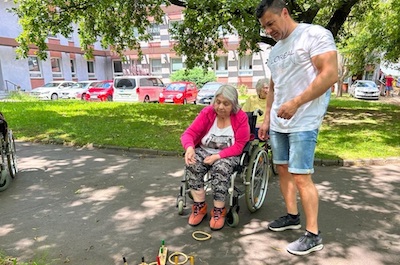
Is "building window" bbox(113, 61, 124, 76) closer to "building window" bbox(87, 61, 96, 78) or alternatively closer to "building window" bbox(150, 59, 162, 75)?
"building window" bbox(87, 61, 96, 78)

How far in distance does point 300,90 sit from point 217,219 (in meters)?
1.43

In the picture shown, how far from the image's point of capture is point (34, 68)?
75.9 ft

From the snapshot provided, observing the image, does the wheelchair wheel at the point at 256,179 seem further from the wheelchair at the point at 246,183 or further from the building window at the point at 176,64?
the building window at the point at 176,64

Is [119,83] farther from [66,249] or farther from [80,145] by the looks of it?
[66,249]

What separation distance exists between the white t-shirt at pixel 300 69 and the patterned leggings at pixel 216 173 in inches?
26.2

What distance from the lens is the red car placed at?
17375 mm

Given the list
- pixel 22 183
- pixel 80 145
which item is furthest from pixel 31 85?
pixel 22 183

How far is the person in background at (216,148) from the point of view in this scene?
113 inches

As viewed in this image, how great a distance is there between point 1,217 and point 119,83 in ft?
43.6

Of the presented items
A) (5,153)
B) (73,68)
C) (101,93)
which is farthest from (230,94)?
(73,68)

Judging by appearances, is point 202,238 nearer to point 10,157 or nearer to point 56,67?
point 10,157

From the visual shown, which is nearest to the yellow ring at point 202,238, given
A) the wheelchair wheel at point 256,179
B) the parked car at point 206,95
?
the wheelchair wheel at point 256,179

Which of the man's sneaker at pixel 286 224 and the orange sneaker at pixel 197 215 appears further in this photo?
the orange sneaker at pixel 197 215

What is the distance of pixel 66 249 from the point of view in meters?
2.63
